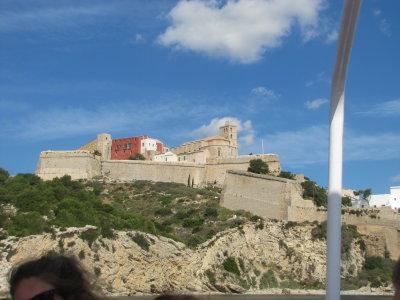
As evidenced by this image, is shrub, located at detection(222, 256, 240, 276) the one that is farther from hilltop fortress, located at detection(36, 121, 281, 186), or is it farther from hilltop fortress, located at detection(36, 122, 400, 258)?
hilltop fortress, located at detection(36, 121, 281, 186)

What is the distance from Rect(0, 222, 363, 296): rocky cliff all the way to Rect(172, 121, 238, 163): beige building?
1849 centimetres

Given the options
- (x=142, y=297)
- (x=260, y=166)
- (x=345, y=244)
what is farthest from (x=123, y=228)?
(x=260, y=166)

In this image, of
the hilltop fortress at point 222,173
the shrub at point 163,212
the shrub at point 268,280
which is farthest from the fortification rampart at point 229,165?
the shrub at point 268,280

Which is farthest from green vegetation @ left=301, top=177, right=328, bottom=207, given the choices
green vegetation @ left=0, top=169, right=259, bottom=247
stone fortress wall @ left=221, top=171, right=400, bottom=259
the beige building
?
the beige building

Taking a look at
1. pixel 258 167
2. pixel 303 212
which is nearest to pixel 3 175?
pixel 258 167

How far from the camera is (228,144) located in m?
57.2

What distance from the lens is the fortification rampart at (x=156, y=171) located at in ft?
172

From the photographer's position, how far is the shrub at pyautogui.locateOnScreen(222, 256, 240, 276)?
33.3m

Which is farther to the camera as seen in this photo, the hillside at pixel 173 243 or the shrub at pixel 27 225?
the shrub at pixel 27 225

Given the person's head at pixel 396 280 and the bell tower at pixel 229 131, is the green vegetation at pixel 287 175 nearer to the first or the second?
the bell tower at pixel 229 131

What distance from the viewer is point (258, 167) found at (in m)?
47.3

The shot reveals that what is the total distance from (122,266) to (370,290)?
15.8 m

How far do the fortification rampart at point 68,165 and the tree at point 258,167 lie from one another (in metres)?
14.2

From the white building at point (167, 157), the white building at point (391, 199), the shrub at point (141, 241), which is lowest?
the shrub at point (141, 241)
